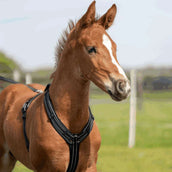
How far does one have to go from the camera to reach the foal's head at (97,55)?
266 centimetres

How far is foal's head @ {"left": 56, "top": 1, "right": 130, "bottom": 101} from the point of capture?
2658 mm

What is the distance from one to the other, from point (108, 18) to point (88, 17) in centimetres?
30

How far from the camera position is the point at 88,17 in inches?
117

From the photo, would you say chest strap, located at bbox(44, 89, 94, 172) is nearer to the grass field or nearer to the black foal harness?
the black foal harness

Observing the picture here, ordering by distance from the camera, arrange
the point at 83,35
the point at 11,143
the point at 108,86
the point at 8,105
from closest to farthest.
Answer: the point at 108,86 → the point at 83,35 → the point at 11,143 → the point at 8,105

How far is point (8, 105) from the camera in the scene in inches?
174

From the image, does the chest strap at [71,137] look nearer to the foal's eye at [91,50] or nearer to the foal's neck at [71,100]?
the foal's neck at [71,100]

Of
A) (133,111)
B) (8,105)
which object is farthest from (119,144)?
(8,105)

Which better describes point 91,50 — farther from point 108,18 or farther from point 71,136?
point 71,136

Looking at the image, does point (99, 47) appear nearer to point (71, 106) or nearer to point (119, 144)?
point (71, 106)

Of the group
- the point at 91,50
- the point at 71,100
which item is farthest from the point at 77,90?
the point at 91,50

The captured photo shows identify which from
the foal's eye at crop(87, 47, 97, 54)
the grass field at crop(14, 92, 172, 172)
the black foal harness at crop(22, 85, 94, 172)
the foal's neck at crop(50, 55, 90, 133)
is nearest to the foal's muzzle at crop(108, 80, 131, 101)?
the foal's eye at crop(87, 47, 97, 54)

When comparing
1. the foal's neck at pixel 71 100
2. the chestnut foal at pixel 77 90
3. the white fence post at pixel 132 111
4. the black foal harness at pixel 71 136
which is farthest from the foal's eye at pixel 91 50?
the white fence post at pixel 132 111

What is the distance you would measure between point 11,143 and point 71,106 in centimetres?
122
